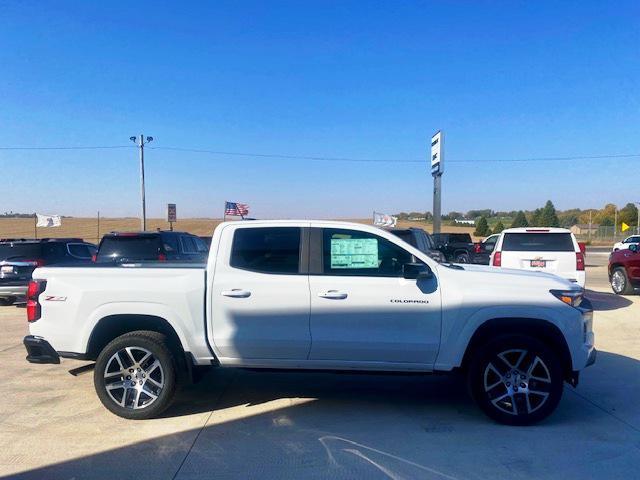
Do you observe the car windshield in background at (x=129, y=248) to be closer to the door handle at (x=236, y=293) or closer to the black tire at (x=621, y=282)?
the door handle at (x=236, y=293)

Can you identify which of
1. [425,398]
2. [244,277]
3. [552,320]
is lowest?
[425,398]

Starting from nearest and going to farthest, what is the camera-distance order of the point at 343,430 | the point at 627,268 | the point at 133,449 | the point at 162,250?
the point at 133,449 → the point at 343,430 → the point at 162,250 → the point at 627,268

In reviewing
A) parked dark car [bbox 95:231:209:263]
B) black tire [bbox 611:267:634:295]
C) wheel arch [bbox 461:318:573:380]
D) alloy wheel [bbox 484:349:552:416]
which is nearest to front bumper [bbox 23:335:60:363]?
wheel arch [bbox 461:318:573:380]

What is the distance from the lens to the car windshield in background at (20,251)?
12453mm

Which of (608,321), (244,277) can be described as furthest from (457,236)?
(244,277)

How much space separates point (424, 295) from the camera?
499cm

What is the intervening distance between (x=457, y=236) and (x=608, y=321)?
57.8 ft

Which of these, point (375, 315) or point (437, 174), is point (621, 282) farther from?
point (437, 174)

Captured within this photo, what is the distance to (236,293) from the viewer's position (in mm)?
5102

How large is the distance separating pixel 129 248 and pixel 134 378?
641cm

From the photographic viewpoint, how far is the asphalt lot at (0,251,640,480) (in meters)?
4.15

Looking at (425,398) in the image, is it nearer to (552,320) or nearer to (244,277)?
(552,320)

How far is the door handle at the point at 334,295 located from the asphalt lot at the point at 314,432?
118cm

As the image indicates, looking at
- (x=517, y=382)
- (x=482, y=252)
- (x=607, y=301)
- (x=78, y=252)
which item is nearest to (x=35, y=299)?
(x=517, y=382)
